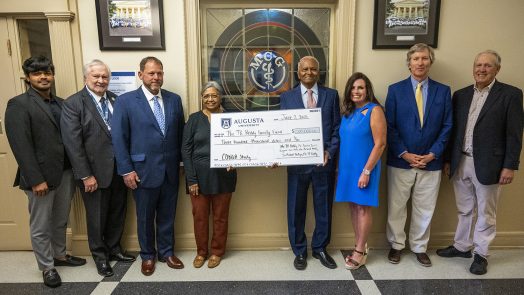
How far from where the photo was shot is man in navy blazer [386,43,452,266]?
2377mm

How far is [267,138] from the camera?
2363mm

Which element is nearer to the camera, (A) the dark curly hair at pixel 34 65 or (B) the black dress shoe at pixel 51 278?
(A) the dark curly hair at pixel 34 65

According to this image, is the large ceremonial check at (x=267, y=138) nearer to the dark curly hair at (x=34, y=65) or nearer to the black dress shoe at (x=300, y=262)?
the black dress shoe at (x=300, y=262)

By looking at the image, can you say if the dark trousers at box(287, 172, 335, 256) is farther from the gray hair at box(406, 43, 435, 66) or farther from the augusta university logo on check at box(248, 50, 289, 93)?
the gray hair at box(406, 43, 435, 66)

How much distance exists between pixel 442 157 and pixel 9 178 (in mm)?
3409

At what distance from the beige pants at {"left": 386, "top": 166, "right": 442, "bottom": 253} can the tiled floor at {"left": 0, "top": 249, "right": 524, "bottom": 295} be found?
0.57 feet

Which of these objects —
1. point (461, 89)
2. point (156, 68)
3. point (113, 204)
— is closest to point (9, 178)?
point (113, 204)

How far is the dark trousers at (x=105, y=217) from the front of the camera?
2422 mm

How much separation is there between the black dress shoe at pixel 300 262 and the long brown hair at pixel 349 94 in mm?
1116

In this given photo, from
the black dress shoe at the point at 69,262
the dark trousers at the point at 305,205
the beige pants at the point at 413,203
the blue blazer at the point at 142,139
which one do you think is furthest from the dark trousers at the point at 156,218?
the beige pants at the point at 413,203

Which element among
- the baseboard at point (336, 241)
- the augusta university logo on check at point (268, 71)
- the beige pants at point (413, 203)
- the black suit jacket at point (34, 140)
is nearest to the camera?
the black suit jacket at point (34, 140)

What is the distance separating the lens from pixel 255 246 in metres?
2.83

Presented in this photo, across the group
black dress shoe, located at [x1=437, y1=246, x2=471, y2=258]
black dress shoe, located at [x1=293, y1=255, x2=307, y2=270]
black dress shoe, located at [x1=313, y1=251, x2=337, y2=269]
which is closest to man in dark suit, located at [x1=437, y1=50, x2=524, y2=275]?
black dress shoe, located at [x1=437, y1=246, x2=471, y2=258]

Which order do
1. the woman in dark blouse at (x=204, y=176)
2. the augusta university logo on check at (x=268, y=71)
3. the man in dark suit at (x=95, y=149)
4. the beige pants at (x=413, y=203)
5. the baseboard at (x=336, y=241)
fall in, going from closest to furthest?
the man in dark suit at (x=95, y=149), the woman in dark blouse at (x=204, y=176), the beige pants at (x=413, y=203), the augusta university logo on check at (x=268, y=71), the baseboard at (x=336, y=241)
